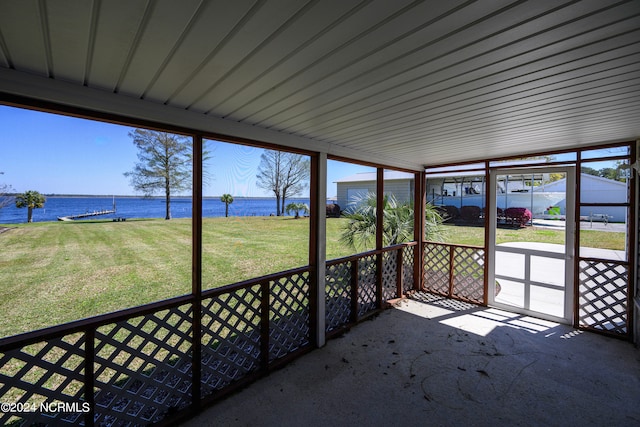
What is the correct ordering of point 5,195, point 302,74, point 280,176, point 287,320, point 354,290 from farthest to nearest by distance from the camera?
point 280,176 < point 354,290 < point 287,320 < point 5,195 < point 302,74

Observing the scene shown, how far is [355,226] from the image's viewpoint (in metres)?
5.42

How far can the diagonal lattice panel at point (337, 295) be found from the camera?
3713 mm

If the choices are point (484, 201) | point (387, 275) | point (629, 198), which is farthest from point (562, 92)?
point (387, 275)

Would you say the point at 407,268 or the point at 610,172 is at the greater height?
the point at 610,172

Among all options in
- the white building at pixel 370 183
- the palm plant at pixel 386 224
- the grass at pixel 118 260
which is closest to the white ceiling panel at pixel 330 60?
the grass at pixel 118 260

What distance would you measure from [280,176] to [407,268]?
2.90m

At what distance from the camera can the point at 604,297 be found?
363 cm

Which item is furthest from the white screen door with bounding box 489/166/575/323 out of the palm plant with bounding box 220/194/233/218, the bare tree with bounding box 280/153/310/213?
the palm plant with bounding box 220/194/233/218

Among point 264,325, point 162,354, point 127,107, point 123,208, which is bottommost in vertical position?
point 162,354

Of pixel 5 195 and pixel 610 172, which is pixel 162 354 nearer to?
pixel 5 195

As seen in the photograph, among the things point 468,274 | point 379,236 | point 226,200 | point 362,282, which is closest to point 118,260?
point 226,200

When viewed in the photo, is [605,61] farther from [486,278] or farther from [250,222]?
[250,222]

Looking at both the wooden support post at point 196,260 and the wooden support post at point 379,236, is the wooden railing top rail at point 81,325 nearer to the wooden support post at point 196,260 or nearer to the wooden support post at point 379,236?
the wooden support post at point 196,260

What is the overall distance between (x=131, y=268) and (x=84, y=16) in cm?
461
